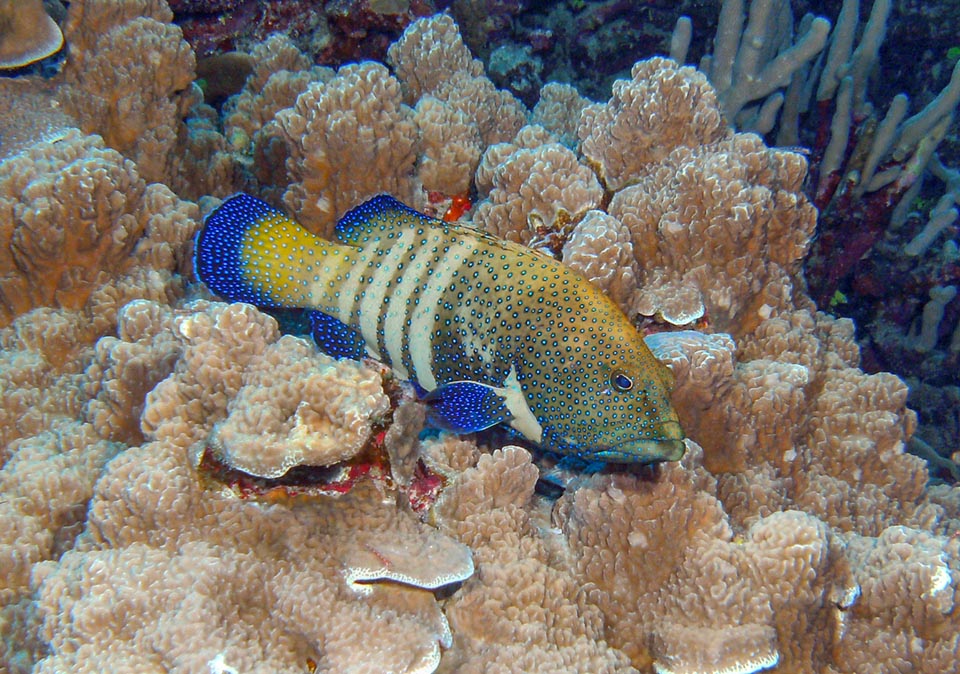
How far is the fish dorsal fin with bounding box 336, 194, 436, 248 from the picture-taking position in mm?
3076

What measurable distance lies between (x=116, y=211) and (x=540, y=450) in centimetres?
266

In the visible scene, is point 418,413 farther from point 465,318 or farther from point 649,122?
point 649,122

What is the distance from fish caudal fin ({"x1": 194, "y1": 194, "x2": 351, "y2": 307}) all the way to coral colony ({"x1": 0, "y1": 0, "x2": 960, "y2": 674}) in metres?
0.04

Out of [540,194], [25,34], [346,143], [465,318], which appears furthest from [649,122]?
[25,34]

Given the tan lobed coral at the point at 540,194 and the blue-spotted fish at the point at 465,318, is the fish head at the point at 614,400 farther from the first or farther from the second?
the tan lobed coral at the point at 540,194

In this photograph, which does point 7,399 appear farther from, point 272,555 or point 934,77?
point 934,77

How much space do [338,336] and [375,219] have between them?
595 millimetres

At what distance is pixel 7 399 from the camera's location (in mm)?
3119

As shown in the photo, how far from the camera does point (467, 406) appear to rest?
275cm

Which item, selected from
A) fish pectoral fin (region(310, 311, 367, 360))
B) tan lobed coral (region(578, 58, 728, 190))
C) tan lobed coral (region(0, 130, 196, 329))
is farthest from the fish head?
tan lobed coral (region(0, 130, 196, 329))

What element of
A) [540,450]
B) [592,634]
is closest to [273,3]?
[540,450]

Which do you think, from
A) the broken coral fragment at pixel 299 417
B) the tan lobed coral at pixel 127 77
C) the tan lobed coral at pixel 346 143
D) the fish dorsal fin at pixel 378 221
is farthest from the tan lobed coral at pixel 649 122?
the tan lobed coral at pixel 127 77

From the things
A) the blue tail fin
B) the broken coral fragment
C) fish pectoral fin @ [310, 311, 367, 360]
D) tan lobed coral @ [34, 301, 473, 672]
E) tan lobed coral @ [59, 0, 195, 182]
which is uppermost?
tan lobed coral @ [59, 0, 195, 182]

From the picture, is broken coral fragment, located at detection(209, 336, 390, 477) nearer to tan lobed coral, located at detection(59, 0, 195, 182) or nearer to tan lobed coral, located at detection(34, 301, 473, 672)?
tan lobed coral, located at detection(34, 301, 473, 672)
